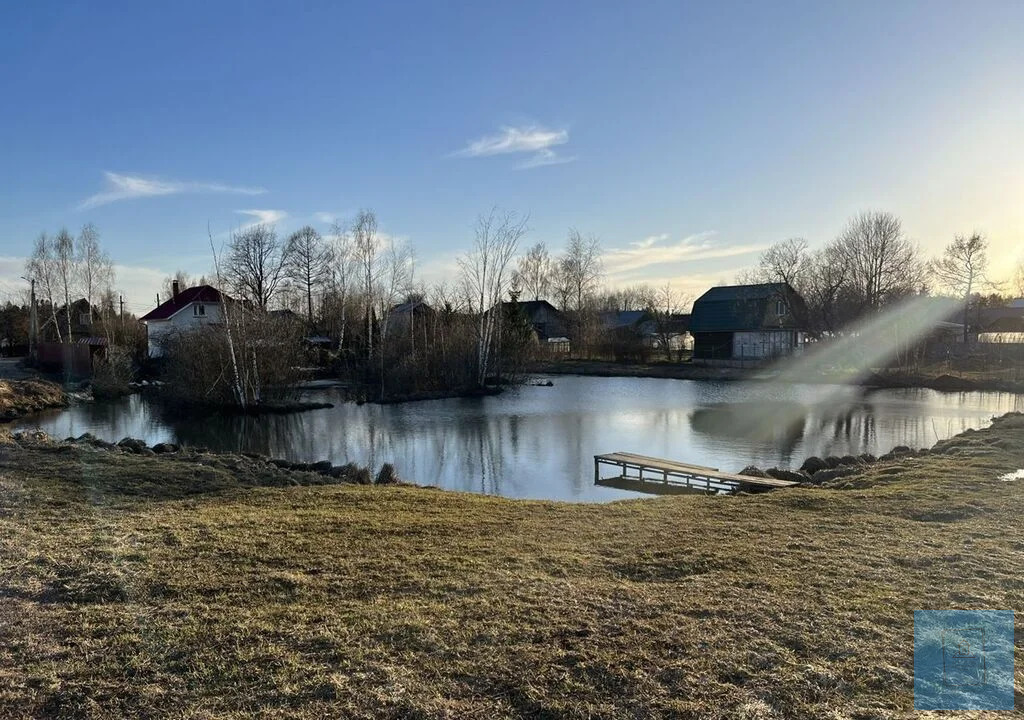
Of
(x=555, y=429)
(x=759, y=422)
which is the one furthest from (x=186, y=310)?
(x=759, y=422)

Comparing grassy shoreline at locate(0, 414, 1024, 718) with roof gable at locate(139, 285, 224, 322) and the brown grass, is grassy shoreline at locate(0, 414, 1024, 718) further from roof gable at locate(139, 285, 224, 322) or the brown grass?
roof gable at locate(139, 285, 224, 322)

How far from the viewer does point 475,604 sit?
156 inches

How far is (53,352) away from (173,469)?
32347 mm

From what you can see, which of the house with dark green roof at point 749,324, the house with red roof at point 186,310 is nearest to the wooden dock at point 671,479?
the house with dark green roof at point 749,324

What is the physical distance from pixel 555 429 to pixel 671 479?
6529 millimetres

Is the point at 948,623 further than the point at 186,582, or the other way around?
the point at 186,582

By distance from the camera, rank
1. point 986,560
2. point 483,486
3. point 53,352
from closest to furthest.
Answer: point 986,560 → point 483,486 → point 53,352

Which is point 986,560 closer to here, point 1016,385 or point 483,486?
point 483,486

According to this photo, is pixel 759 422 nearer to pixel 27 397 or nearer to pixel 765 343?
pixel 765 343

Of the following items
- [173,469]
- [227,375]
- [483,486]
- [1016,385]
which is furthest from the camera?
[1016,385]

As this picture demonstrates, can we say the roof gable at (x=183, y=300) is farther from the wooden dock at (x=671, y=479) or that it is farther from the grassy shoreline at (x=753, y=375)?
the wooden dock at (x=671, y=479)

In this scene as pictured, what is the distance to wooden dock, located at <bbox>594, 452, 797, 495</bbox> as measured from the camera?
1074cm

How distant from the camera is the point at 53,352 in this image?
35312 millimetres

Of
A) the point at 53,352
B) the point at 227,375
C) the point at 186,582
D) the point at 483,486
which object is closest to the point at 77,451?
the point at 483,486
